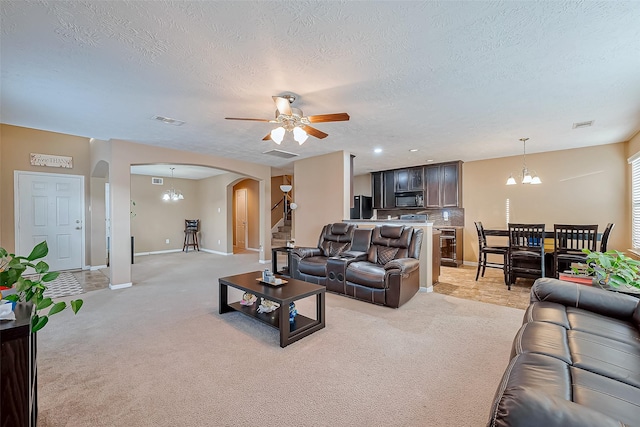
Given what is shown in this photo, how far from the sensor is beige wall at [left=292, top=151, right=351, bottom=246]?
213 inches

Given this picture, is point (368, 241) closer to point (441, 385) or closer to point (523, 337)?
point (441, 385)

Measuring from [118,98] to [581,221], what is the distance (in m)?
7.53

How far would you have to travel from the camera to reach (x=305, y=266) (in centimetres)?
443

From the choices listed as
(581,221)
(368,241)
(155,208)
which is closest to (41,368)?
(368,241)

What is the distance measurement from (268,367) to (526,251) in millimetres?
4316

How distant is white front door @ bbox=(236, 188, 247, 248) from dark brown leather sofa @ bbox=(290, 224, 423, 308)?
511cm

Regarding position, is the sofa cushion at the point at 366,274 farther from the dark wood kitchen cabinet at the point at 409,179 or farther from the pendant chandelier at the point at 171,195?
the pendant chandelier at the point at 171,195

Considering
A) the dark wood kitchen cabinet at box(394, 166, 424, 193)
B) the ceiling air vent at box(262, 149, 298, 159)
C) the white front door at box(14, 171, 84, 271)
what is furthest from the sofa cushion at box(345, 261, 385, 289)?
the white front door at box(14, 171, 84, 271)

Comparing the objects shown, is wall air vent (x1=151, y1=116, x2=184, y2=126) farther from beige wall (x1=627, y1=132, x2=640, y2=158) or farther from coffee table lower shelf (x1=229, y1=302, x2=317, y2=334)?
beige wall (x1=627, y1=132, x2=640, y2=158)

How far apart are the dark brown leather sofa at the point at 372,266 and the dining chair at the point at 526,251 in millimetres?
1656

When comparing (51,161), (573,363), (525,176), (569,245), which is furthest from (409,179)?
(51,161)

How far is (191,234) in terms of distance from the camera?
9250 mm

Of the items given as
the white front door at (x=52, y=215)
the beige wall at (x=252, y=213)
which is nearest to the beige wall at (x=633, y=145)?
the beige wall at (x=252, y=213)

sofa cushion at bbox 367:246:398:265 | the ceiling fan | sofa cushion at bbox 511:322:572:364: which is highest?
the ceiling fan
